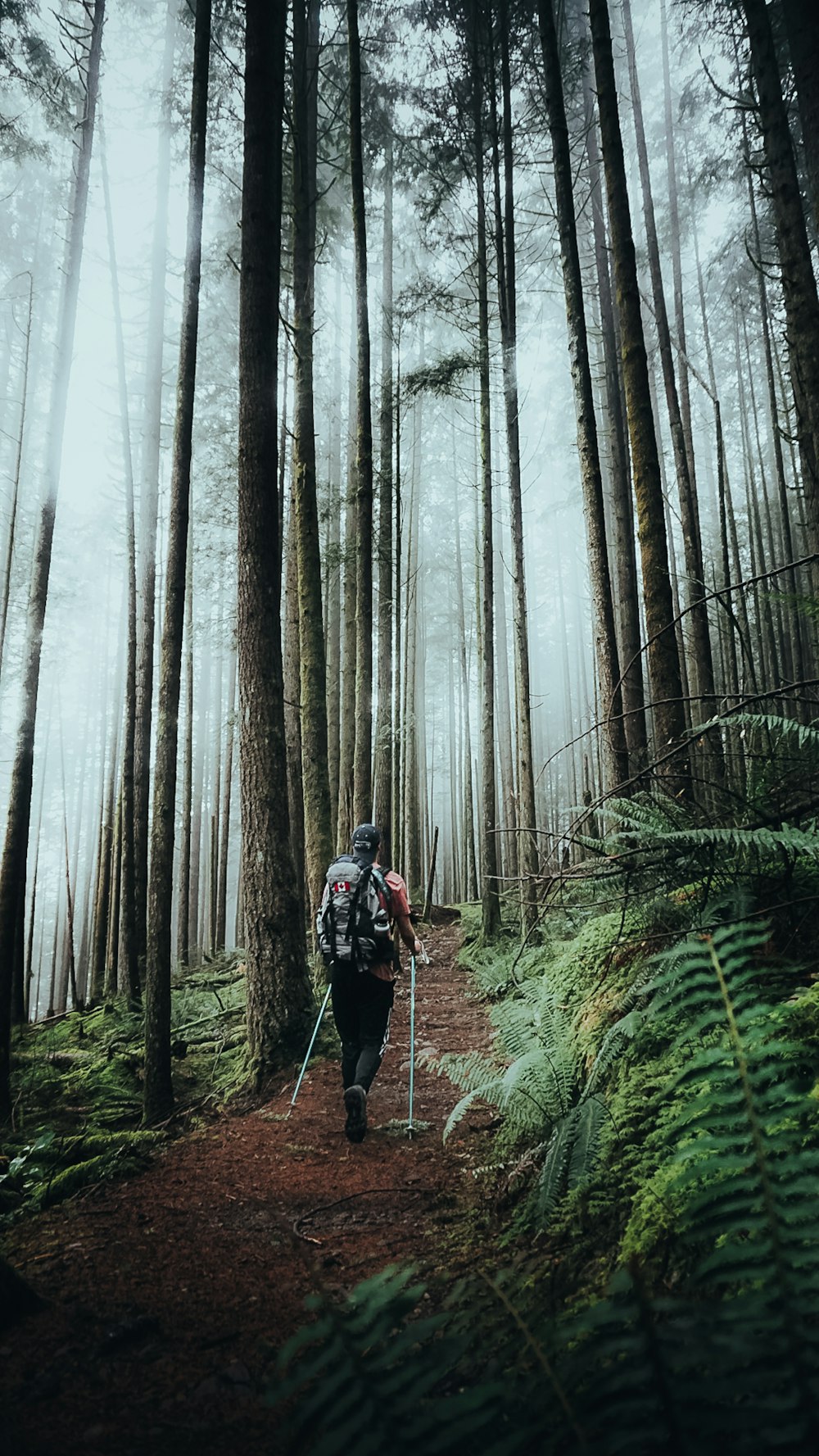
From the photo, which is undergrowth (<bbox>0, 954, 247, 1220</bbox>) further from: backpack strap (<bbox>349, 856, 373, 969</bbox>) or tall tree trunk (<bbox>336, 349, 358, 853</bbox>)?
tall tree trunk (<bbox>336, 349, 358, 853</bbox>)

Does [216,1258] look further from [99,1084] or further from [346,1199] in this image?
[99,1084]

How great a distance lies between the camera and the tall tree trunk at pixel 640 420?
15.8 ft

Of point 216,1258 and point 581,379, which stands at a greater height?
point 581,379

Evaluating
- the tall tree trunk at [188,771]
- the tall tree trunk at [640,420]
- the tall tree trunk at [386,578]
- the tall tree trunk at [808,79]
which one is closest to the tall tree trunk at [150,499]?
the tall tree trunk at [188,771]

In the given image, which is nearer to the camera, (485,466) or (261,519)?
(261,519)

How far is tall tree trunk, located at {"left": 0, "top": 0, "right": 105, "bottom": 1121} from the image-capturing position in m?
6.40

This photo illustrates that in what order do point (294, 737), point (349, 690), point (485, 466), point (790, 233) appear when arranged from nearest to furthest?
point (790, 233) → point (294, 737) → point (485, 466) → point (349, 690)

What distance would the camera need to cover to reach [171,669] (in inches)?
229

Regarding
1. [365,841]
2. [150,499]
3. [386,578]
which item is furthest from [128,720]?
[365,841]

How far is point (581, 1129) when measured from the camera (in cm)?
256

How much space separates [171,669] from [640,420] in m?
4.65

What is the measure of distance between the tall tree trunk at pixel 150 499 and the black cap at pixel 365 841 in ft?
15.5

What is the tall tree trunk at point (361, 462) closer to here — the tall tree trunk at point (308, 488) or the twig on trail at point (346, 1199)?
the tall tree trunk at point (308, 488)

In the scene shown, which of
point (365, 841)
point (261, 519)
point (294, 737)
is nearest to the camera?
point (365, 841)
